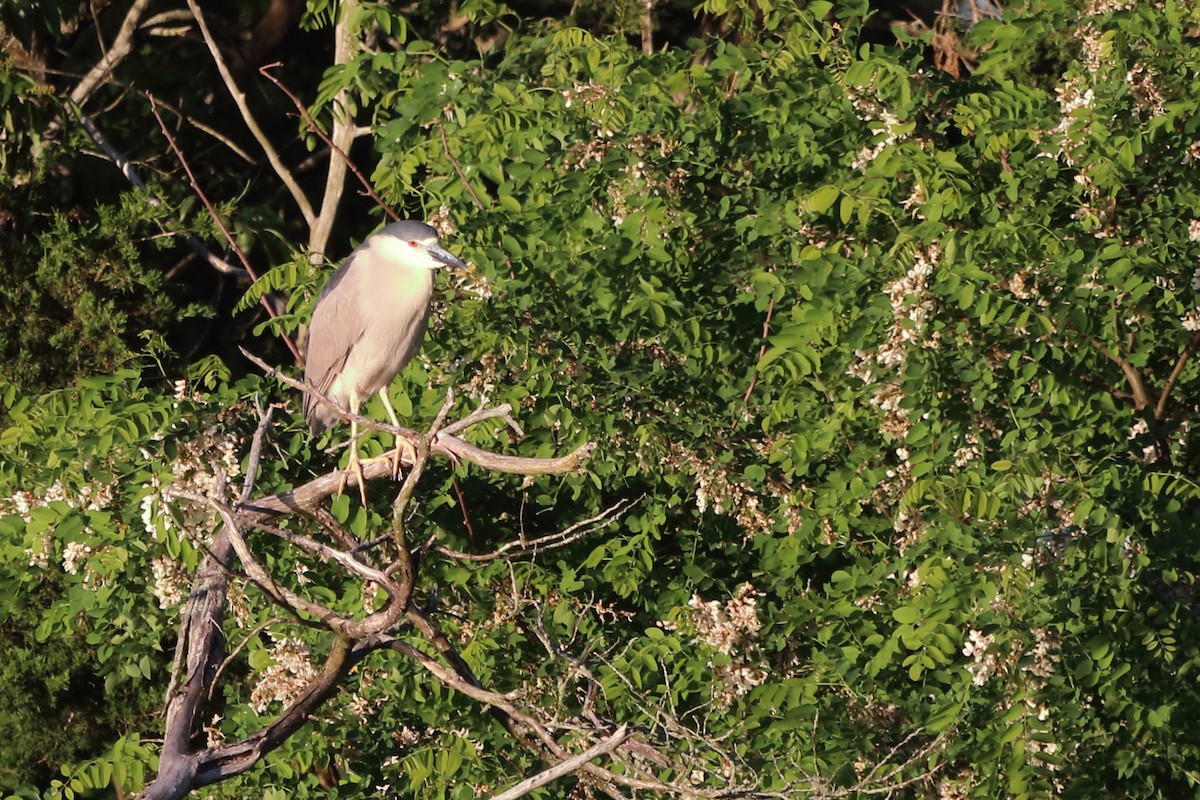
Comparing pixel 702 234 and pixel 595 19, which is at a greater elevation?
pixel 702 234

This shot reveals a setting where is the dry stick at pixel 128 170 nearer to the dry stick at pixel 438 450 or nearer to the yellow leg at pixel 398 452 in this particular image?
the yellow leg at pixel 398 452

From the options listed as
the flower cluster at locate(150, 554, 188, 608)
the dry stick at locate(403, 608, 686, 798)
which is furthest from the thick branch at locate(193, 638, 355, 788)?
the flower cluster at locate(150, 554, 188, 608)

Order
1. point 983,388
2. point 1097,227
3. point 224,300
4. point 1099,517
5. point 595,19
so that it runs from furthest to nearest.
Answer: point 224,300 → point 595,19 → point 1097,227 → point 983,388 → point 1099,517

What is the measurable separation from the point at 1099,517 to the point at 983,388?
55 centimetres

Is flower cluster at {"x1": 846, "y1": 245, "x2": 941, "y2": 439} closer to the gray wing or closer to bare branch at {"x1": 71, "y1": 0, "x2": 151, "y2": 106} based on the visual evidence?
the gray wing

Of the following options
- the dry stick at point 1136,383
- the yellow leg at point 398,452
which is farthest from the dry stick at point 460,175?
the dry stick at point 1136,383

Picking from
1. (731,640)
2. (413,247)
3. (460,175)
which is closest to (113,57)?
(460,175)

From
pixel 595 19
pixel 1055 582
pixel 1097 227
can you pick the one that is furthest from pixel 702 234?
pixel 595 19

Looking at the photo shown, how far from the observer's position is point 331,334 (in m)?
5.21

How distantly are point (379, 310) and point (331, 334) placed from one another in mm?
277

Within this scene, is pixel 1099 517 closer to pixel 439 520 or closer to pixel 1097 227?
pixel 1097 227

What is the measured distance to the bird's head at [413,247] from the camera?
4.92 metres

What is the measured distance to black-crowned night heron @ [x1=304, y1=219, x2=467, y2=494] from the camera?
4996mm

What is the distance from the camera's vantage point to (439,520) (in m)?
5.69
